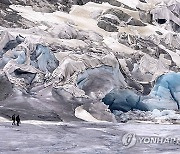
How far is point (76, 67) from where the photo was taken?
3158cm

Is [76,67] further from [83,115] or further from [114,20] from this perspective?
[114,20]

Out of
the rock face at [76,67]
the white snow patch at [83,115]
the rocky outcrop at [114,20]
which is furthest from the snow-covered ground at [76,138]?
the rocky outcrop at [114,20]

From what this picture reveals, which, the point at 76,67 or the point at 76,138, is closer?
the point at 76,138

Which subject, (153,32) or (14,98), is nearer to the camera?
(14,98)

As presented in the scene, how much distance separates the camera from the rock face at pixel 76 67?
91.4 ft

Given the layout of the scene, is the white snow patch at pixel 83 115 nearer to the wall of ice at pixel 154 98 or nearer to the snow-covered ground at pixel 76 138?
the snow-covered ground at pixel 76 138

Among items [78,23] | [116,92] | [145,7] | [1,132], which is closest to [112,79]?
[116,92]

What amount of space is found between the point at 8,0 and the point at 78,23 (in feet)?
34.0

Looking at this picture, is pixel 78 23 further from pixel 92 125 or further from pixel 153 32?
pixel 92 125

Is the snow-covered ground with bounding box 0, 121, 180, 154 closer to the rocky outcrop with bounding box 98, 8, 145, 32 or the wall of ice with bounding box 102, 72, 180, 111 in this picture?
the wall of ice with bounding box 102, 72, 180, 111

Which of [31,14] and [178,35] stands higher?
[31,14]

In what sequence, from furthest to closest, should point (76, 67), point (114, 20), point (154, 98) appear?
point (114, 20) → point (154, 98) → point (76, 67)

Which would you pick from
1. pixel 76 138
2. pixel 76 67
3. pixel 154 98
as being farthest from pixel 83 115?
pixel 76 138

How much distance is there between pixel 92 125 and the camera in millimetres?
24156
